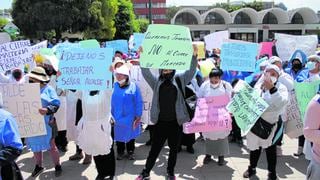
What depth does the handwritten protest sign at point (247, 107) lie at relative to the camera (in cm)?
525

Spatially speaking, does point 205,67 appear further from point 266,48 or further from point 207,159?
point 266,48

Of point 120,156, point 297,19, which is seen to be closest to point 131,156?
point 120,156

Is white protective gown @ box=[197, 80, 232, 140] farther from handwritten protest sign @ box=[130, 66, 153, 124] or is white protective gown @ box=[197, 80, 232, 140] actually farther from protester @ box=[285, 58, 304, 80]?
protester @ box=[285, 58, 304, 80]

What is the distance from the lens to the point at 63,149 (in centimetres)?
730

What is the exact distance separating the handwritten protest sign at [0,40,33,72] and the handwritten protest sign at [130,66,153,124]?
186 centimetres

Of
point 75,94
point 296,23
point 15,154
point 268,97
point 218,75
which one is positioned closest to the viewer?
point 15,154

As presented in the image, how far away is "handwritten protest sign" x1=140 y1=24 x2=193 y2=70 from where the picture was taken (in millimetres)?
5152

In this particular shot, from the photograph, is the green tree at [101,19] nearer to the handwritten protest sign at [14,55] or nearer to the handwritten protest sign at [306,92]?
the handwritten protest sign at [14,55]

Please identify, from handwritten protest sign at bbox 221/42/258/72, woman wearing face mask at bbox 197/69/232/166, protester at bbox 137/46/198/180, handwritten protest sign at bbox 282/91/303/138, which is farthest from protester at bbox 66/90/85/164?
handwritten protest sign at bbox 282/91/303/138

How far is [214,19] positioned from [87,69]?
196ft

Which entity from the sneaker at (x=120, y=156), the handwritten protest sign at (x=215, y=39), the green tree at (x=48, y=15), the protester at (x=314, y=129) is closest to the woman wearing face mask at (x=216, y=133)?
the sneaker at (x=120, y=156)

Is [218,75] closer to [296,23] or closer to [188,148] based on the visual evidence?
[188,148]

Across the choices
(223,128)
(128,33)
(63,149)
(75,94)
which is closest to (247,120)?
(223,128)

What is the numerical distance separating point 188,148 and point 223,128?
1.14 m
